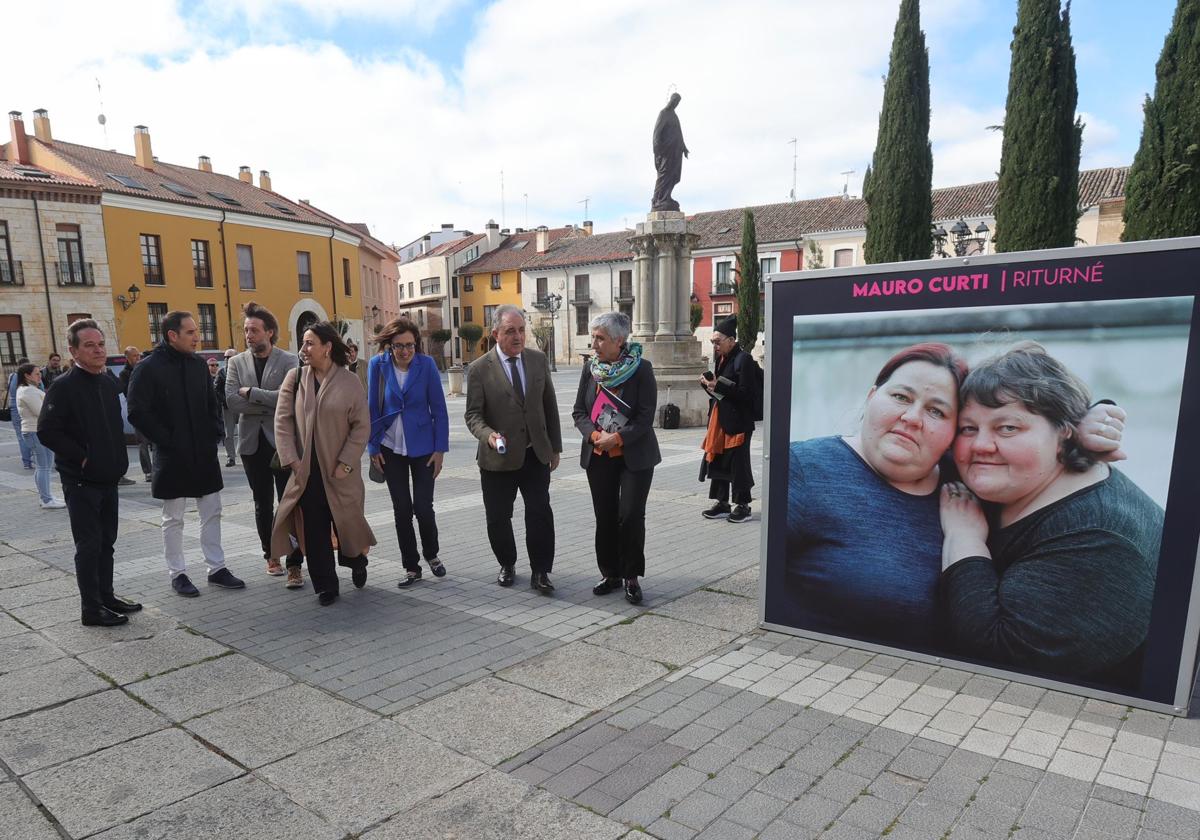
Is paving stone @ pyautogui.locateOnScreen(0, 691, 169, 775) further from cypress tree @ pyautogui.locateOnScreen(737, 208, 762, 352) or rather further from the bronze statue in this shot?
cypress tree @ pyautogui.locateOnScreen(737, 208, 762, 352)

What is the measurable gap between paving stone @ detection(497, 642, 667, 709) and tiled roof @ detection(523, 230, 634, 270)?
53684 mm

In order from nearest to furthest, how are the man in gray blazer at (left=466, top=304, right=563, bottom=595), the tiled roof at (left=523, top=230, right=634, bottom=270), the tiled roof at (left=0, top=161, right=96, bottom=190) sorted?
the man in gray blazer at (left=466, top=304, right=563, bottom=595)
the tiled roof at (left=0, top=161, right=96, bottom=190)
the tiled roof at (left=523, top=230, right=634, bottom=270)

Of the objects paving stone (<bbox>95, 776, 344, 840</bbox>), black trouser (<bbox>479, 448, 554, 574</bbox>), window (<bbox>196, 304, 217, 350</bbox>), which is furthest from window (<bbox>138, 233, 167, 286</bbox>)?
paving stone (<bbox>95, 776, 344, 840</bbox>)

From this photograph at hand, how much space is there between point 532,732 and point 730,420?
426 centimetres

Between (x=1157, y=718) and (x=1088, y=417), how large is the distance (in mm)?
1307

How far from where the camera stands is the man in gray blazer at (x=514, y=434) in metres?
4.99

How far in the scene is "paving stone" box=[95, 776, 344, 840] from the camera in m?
2.53

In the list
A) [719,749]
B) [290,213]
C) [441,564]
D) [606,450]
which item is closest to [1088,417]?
[719,749]

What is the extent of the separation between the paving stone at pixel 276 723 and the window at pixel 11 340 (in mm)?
34157

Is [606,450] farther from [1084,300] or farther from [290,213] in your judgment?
[290,213]

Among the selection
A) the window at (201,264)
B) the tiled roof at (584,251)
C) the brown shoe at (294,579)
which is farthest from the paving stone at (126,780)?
the tiled roof at (584,251)

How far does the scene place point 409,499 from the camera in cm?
542

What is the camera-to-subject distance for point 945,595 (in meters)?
3.65

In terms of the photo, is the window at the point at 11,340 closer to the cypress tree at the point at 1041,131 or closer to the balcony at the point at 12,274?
the balcony at the point at 12,274
